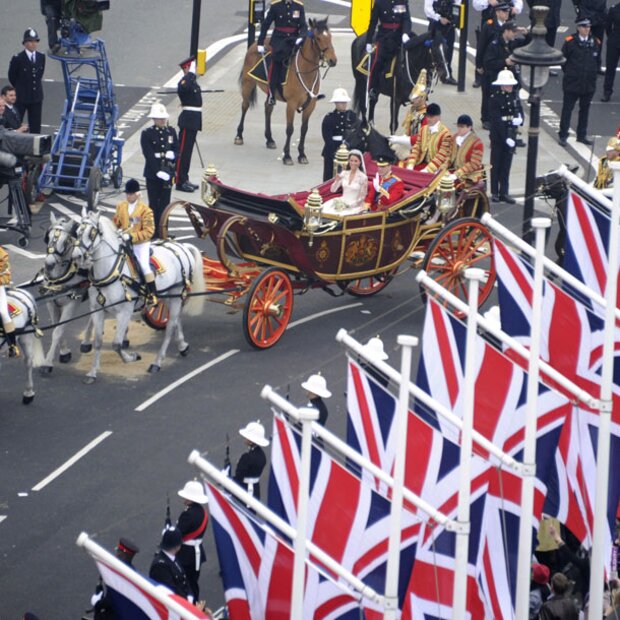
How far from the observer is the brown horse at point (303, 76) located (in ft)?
87.1

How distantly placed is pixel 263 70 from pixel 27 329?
1106 centimetres

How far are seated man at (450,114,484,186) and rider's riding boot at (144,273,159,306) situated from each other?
4625mm

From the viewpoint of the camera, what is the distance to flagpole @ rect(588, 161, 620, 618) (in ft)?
38.8

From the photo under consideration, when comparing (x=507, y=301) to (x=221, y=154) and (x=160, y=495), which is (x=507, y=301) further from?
(x=221, y=154)

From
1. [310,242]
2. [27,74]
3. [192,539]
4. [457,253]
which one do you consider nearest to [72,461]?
[192,539]

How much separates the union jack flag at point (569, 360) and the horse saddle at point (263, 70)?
46.8 feet

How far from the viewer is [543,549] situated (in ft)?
45.1

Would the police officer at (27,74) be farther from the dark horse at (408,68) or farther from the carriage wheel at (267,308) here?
the carriage wheel at (267,308)

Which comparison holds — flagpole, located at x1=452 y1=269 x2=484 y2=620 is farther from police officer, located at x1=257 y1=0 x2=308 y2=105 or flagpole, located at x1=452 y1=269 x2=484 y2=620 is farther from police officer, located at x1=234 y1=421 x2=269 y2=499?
police officer, located at x1=257 y1=0 x2=308 y2=105

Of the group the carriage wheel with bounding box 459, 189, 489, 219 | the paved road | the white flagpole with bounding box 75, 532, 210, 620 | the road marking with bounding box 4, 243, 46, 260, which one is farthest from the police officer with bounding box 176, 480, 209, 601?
the road marking with bounding box 4, 243, 46, 260

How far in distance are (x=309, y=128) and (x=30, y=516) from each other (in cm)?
1571

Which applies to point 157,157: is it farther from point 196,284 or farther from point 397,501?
point 397,501

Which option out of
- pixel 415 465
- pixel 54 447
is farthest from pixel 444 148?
pixel 415 465

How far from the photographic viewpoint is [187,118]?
83.4 feet
